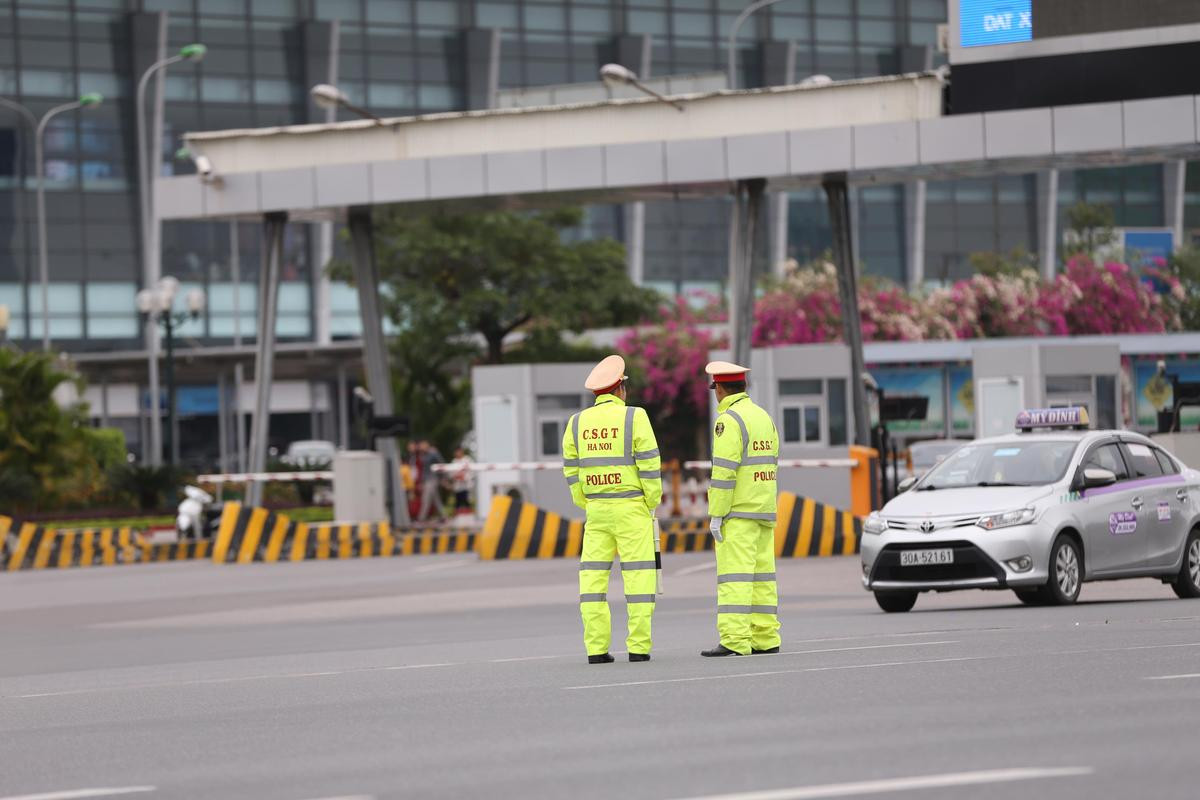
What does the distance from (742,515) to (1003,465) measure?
5938 millimetres

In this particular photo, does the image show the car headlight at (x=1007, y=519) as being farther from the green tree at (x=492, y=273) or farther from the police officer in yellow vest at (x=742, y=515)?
the green tree at (x=492, y=273)

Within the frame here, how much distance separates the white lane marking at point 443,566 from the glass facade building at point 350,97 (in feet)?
147

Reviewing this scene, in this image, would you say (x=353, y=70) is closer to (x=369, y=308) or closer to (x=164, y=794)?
(x=369, y=308)

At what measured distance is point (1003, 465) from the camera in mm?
18734

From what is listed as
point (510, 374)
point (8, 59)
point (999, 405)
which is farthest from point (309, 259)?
point (999, 405)

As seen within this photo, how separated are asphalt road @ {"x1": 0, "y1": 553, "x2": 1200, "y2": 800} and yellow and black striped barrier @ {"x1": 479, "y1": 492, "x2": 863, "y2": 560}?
852cm

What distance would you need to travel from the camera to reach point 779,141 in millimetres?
32281

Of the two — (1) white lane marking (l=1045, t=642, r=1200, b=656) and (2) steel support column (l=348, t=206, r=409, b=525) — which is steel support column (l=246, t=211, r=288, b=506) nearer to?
(2) steel support column (l=348, t=206, r=409, b=525)

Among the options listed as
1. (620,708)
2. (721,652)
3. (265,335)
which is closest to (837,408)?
(265,335)

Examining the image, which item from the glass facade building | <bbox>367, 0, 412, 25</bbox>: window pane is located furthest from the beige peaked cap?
<bbox>367, 0, 412, 25</bbox>: window pane

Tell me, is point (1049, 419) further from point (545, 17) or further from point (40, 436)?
point (545, 17)

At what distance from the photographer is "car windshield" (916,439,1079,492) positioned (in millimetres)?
18375

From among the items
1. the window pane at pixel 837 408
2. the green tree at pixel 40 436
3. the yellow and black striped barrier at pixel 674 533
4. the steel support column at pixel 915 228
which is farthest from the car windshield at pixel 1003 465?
the steel support column at pixel 915 228

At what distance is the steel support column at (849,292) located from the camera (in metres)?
34.0
